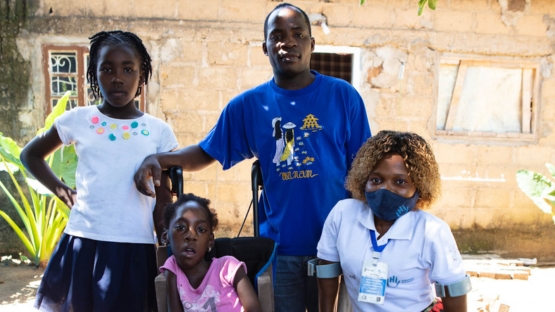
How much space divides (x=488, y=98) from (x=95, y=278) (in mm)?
5364

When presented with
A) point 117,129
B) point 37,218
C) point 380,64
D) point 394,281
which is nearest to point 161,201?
point 117,129

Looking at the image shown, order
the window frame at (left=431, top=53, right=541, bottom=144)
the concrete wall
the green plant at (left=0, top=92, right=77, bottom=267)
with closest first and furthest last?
the green plant at (left=0, top=92, right=77, bottom=267) < the concrete wall < the window frame at (left=431, top=53, right=541, bottom=144)

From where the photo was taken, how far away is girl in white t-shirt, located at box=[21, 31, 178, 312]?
2246 millimetres

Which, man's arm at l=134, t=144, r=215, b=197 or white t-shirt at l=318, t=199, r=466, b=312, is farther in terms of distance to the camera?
man's arm at l=134, t=144, r=215, b=197

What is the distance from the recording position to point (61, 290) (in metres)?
2.27

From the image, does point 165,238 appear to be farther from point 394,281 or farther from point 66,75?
point 66,75

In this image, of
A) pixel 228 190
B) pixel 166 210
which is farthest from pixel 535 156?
pixel 166 210

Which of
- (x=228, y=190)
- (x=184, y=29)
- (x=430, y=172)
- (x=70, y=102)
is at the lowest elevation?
(x=228, y=190)

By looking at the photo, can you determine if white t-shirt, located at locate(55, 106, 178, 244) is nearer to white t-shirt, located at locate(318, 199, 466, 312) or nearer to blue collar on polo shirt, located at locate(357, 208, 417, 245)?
white t-shirt, located at locate(318, 199, 466, 312)

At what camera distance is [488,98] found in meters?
6.32

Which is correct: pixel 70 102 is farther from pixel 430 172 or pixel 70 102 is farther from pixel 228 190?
pixel 430 172

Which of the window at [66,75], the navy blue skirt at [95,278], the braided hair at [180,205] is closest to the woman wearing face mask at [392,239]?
the braided hair at [180,205]

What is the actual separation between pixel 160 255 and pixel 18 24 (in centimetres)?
430

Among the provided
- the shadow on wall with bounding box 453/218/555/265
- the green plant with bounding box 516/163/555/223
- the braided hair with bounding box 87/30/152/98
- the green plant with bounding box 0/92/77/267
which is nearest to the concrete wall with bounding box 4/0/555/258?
the shadow on wall with bounding box 453/218/555/265
